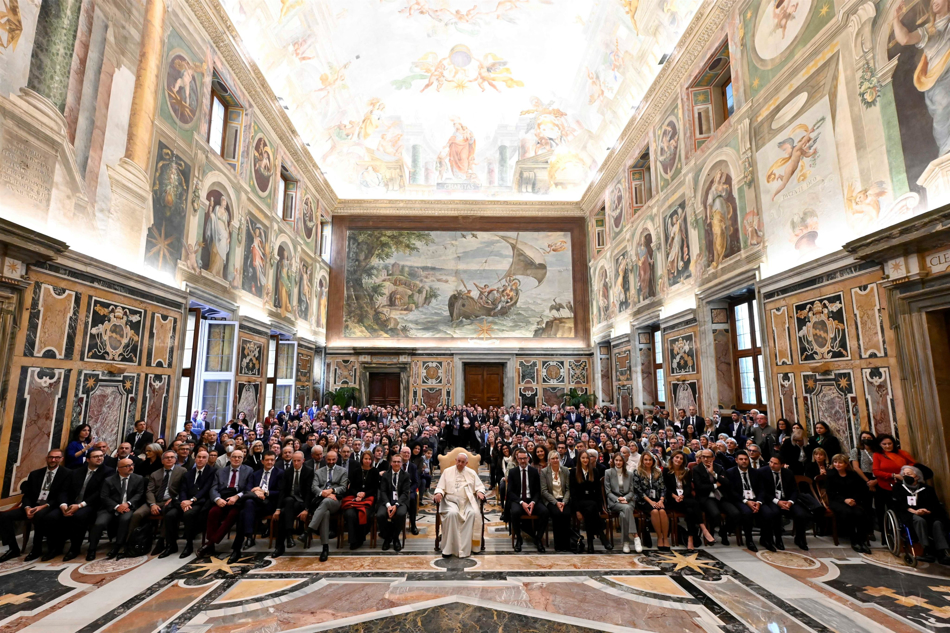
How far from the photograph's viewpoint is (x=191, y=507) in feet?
20.8

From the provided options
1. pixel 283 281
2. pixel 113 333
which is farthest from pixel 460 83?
pixel 113 333

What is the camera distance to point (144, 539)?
6.14m

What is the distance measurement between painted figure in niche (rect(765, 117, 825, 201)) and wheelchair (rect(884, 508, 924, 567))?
606 cm

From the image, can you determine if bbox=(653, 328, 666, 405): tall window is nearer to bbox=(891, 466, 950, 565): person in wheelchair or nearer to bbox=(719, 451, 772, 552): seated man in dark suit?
bbox=(719, 451, 772, 552): seated man in dark suit

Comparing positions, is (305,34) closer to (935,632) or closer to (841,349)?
(841,349)

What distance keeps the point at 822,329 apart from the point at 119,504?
11202 mm

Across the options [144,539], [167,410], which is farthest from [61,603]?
[167,410]

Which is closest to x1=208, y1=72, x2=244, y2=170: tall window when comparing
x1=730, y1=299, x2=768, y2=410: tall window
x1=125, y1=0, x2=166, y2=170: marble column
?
x1=125, y1=0, x2=166, y2=170: marble column

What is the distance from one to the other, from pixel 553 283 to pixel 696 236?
11.0 m

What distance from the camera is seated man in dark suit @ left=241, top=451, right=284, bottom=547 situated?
6.25 meters

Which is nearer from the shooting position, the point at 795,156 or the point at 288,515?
the point at 288,515

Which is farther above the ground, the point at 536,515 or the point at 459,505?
the point at 459,505

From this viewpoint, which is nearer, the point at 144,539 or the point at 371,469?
the point at 144,539

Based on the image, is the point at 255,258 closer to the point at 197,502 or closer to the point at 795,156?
the point at 197,502
